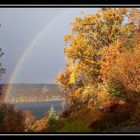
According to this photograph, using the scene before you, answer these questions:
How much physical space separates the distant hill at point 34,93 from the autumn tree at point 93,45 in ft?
0.75

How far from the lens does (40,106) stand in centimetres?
1310

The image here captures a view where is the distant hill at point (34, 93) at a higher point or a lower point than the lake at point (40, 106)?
higher

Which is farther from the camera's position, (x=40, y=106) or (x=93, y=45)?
(x=93, y=45)

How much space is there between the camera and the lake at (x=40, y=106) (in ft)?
43.0

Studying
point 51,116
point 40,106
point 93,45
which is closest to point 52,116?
point 51,116

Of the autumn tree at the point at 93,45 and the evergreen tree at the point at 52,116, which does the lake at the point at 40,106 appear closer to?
the evergreen tree at the point at 52,116

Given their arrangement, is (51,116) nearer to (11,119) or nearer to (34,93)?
(34,93)

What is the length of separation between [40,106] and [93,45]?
192 centimetres

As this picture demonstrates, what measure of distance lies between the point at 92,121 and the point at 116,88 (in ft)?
3.11

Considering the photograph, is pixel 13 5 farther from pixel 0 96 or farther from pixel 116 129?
pixel 116 129

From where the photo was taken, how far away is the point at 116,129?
514 inches

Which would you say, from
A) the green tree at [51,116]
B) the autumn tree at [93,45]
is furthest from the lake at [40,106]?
the autumn tree at [93,45]

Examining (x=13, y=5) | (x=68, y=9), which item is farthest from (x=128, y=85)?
(x=13, y=5)

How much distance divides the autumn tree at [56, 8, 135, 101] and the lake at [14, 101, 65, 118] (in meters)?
0.43
